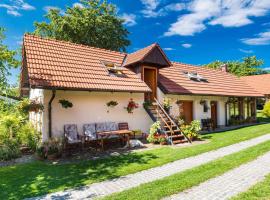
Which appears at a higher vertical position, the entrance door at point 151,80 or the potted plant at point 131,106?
the entrance door at point 151,80

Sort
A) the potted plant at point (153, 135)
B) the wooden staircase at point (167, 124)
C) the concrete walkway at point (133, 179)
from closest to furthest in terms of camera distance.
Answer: the concrete walkway at point (133, 179) → the potted plant at point (153, 135) → the wooden staircase at point (167, 124)

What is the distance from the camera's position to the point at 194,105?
62.1 feet

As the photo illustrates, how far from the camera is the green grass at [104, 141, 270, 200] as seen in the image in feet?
19.0

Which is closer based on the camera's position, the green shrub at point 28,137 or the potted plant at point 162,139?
the green shrub at point 28,137

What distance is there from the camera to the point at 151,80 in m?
17.0

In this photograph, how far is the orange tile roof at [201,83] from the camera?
17734mm

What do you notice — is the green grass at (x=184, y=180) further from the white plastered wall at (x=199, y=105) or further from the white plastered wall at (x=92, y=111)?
the white plastered wall at (x=199, y=105)

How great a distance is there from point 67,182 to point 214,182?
4185mm

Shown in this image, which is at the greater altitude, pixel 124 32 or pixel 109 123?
pixel 124 32

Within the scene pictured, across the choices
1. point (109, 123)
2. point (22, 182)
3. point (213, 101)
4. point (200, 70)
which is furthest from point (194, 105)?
point (22, 182)

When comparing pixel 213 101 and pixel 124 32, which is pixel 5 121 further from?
pixel 124 32

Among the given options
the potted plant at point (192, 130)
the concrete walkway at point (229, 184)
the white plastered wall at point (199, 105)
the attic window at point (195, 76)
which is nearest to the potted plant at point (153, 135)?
the potted plant at point (192, 130)

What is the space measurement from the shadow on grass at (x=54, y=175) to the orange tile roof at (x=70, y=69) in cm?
399

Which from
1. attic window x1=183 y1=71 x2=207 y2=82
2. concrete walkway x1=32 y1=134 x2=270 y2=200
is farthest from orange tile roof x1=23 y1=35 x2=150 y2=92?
attic window x1=183 y1=71 x2=207 y2=82
